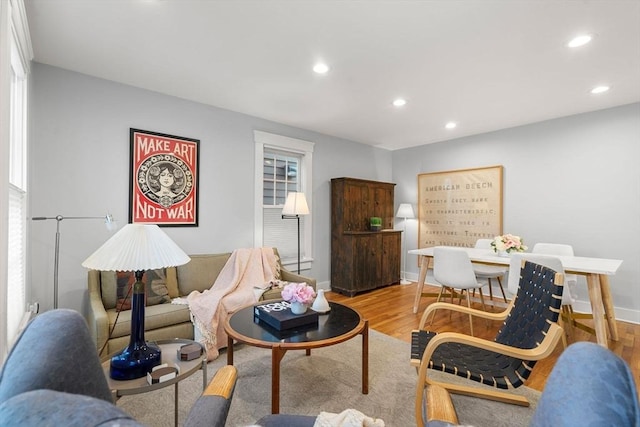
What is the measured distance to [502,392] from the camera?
204cm

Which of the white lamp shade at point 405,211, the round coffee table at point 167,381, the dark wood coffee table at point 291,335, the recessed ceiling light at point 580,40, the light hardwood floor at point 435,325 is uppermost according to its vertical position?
the recessed ceiling light at point 580,40

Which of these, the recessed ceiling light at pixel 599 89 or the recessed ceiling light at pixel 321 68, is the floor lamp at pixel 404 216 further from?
the recessed ceiling light at pixel 321 68

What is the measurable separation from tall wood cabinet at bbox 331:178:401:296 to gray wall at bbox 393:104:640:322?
5.47ft

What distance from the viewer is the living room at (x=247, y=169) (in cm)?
262

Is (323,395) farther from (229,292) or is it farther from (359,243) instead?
(359,243)

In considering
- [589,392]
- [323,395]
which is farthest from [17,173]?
[589,392]

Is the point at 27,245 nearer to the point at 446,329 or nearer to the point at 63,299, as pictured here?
the point at 63,299

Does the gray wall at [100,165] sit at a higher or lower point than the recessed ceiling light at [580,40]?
lower

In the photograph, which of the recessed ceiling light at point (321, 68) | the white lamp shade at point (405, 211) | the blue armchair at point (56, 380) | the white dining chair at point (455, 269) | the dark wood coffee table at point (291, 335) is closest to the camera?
the blue armchair at point (56, 380)

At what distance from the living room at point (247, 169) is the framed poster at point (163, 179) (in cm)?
8

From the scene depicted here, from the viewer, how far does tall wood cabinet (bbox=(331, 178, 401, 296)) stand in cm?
455

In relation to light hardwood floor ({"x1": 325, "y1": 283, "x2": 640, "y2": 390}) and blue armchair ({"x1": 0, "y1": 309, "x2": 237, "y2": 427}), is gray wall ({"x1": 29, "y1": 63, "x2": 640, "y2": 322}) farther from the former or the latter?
blue armchair ({"x1": 0, "y1": 309, "x2": 237, "y2": 427})

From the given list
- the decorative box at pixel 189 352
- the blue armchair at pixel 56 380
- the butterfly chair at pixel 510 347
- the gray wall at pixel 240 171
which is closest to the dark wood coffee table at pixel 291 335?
the decorative box at pixel 189 352

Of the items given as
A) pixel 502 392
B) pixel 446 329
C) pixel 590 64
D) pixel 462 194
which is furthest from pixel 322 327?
pixel 462 194
